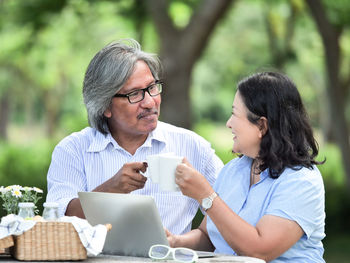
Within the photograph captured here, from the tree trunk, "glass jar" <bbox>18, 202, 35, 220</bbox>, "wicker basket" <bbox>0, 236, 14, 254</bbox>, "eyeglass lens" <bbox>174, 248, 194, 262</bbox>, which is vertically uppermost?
"glass jar" <bbox>18, 202, 35, 220</bbox>

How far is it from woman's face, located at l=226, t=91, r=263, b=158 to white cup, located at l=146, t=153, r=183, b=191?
360 mm

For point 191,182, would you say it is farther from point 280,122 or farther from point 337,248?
point 337,248

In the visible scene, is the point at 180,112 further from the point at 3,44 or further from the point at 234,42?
the point at 234,42

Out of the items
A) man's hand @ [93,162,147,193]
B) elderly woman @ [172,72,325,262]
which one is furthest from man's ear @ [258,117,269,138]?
man's hand @ [93,162,147,193]

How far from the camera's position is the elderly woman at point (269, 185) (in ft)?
9.13

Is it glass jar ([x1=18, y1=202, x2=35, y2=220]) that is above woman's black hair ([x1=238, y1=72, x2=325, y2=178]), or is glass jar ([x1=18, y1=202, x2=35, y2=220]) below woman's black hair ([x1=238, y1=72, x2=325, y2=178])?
below

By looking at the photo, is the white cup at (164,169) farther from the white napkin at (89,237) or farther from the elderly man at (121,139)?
the elderly man at (121,139)

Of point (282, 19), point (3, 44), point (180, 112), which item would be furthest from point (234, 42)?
point (180, 112)

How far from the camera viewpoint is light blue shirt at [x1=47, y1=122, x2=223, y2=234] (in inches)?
142

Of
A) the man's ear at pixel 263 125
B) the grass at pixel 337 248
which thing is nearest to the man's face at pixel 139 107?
the man's ear at pixel 263 125

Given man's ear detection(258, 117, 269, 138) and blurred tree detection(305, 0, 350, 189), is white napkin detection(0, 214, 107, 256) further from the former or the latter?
blurred tree detection(305, 0, 350, 189)

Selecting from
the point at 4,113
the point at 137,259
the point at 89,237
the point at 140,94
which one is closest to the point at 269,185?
the point at 137,259

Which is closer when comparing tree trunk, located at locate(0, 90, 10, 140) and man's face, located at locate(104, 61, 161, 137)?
man's face, located at locate(104, 61, 161, 137)

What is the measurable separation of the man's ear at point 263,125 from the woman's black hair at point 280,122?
1 cm
